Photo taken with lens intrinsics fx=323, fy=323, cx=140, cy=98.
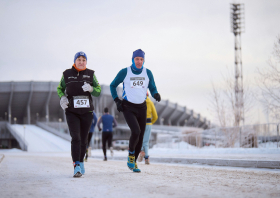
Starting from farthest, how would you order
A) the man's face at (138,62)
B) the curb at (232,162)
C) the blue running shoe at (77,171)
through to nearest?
the curb at (232,162) → the man's face at (138,62) → the blue running shoe at (77,171)

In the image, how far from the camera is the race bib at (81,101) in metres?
5.17

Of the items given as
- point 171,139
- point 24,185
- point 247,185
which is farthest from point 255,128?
point 24,185

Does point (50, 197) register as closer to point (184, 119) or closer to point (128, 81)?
point (128, 81)

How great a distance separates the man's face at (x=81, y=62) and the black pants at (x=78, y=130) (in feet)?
2.58

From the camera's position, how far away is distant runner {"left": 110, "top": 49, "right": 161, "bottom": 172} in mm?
5566

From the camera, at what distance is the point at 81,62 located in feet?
17.6

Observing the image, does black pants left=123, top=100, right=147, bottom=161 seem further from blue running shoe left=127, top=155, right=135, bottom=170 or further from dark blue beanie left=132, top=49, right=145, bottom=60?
dark blue beanie left=132, top=49, right=145, bottom=60

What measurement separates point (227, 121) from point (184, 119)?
246ft

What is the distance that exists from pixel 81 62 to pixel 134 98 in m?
1.09

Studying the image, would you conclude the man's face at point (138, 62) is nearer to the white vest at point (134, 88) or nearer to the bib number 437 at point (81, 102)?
the white vest at point (134, 88)

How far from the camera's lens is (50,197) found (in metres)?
3.08

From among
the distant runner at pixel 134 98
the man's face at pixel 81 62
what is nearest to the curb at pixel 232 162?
the distant runner at pixel 134 98

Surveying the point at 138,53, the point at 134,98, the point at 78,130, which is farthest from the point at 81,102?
the point at 138,53

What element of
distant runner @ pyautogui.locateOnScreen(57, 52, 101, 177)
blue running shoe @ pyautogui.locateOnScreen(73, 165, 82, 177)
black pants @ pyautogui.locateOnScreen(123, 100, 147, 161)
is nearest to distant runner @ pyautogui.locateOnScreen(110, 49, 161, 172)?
black pants @ pyautogui.locateOnScreen(123, 100, 147, 161)
